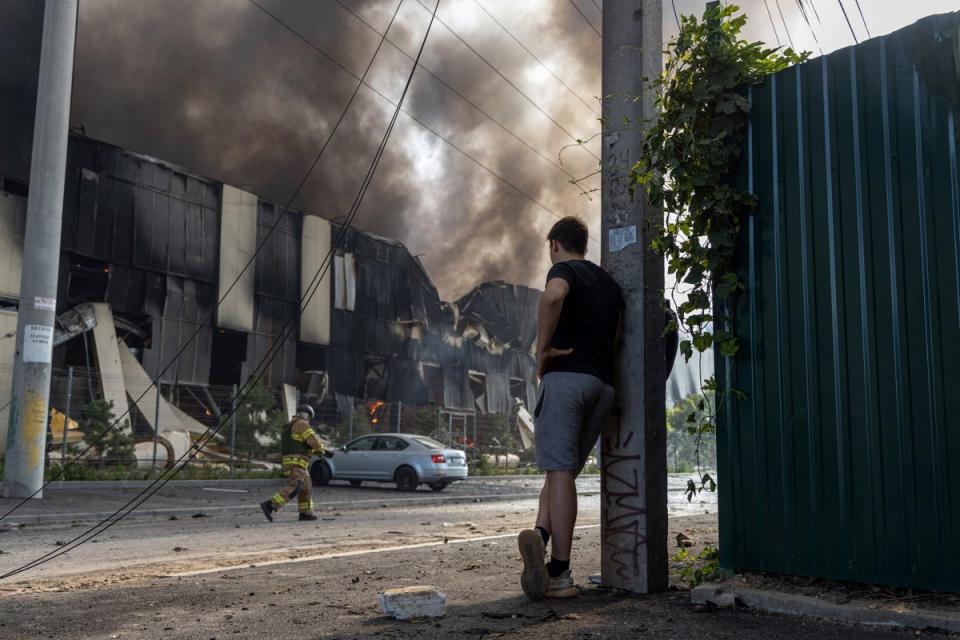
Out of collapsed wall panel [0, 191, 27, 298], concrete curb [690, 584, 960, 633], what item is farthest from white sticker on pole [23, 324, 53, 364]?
collapsed wall panel [0, 191, 27, 298]

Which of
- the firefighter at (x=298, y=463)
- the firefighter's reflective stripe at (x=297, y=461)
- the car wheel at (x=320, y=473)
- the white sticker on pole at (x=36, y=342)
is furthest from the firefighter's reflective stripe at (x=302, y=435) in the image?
the car wheel at (x=320, y=473)

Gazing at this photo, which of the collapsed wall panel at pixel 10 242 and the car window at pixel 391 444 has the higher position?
the collapsed wall panel at pixel 10 242

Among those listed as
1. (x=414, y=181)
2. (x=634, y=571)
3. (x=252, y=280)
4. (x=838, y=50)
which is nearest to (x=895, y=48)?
(x=838, y=50)

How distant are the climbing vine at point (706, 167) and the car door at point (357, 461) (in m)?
16.2

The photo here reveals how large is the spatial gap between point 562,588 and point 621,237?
1.82 metres

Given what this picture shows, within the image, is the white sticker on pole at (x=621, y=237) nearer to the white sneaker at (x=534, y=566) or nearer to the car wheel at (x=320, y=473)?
the white sneaker at (x=534, y=566)

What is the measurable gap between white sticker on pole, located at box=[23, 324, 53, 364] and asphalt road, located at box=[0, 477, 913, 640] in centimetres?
360

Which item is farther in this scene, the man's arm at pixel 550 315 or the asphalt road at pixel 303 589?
the man's arm at pixel 550 315

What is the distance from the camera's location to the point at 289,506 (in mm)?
13859

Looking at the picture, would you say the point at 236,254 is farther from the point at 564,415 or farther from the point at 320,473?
the point at 564,415

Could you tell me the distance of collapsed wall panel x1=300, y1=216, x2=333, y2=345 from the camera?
1335 inches

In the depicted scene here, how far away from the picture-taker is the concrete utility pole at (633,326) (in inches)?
165

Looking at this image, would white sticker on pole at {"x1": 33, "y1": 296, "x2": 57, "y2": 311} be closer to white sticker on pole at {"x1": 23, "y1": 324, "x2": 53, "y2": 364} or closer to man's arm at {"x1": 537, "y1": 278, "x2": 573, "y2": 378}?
white sticker on pole at {"x1": 23, "y1": 324, "x2": 53, "y2": 364}

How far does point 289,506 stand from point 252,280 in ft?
63.3
